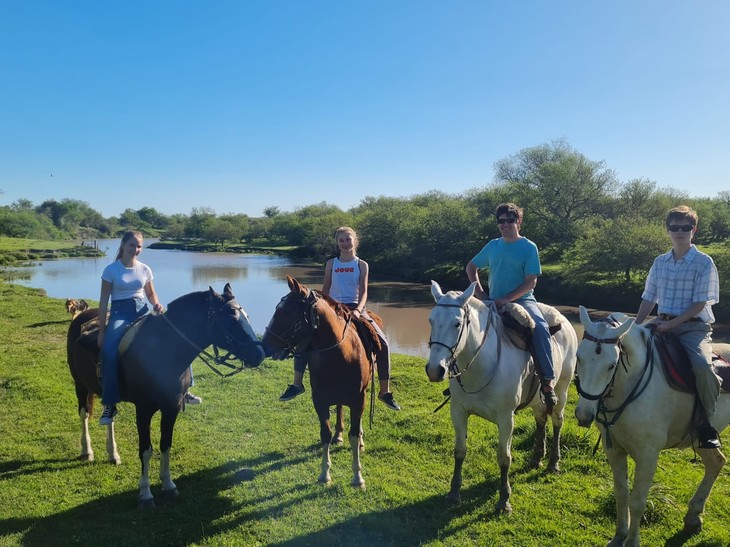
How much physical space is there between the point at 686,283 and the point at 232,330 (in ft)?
13.6

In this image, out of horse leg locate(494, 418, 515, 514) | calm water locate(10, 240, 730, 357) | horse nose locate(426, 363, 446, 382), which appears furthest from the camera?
calm water locate(10, 240, 730, 357)

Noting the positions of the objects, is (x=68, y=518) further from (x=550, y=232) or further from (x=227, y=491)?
(x=550, y=232)

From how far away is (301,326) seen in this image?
436cm

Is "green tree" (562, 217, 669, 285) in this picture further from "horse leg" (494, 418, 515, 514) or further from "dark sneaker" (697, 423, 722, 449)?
"horse leg" (494, 418, 515, 514)

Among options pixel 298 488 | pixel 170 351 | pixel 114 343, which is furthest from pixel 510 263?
pixel 114 343

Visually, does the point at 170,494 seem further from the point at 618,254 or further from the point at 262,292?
the point at 618,254

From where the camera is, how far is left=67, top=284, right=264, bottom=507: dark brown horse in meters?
4.46

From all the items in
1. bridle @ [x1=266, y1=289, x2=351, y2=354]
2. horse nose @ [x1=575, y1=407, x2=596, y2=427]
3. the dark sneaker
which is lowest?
the dark sneaker

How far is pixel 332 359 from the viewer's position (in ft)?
15.3

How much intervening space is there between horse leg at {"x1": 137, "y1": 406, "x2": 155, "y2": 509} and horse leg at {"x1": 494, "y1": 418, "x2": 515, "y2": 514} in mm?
3473

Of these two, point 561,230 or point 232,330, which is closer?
point 232,330

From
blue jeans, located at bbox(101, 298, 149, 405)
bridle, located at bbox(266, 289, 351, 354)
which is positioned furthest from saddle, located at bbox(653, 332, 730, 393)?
blue jeans, located at bbox(101, 298, 149, 405)

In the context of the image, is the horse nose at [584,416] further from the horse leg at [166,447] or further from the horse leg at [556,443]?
the horse leg at [166,447]

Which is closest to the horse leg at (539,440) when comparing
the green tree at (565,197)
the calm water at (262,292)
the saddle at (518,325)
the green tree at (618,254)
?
the saddle at (518,325)
